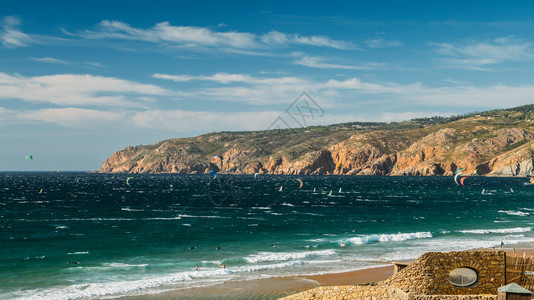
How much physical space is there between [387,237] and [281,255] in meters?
15.7

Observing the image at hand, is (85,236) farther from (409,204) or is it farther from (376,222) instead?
(409,204)

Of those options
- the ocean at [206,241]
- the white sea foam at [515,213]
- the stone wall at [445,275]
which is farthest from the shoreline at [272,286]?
the white sea foam at [515,213]

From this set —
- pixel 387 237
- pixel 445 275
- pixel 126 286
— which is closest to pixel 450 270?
pixel 445 275

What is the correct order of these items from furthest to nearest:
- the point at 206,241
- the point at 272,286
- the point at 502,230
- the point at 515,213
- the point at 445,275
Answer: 1. the point at 515,213
2. the point at 502,230
3. the point at 206,241
4. the point at 272,286
5. the point at 445,275

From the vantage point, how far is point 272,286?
1191 inches

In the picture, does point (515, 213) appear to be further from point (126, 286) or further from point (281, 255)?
point (126, 286)

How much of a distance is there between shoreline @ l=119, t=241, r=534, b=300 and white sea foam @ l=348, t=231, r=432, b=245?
13340 millimetres

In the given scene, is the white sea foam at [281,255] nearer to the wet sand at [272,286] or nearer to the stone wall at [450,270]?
the wet sand at [272,286]

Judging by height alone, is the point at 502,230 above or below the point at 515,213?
above

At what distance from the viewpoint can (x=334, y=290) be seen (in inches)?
736

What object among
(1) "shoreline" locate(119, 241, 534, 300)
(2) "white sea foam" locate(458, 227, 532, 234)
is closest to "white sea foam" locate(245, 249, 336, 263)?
(1) "shoreline" locate(119, 241, 534, 300)

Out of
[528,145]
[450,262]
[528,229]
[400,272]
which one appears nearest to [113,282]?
[400,272]

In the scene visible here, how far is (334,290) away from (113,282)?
18617mm

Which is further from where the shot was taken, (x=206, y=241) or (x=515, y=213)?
(x=515, y=213)
